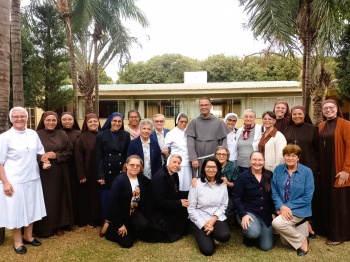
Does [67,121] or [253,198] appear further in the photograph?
[67,121]

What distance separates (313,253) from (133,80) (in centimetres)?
3535

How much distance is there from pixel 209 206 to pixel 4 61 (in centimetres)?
365

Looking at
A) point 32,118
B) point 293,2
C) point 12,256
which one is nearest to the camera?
point 12,256

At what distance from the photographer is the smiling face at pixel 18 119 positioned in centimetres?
406

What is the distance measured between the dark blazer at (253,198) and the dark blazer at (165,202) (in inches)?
32.6

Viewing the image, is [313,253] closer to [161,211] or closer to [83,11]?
[161,211]

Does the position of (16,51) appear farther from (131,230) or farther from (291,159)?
(291,159)

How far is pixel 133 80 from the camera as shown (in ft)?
125

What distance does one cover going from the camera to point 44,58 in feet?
45.9

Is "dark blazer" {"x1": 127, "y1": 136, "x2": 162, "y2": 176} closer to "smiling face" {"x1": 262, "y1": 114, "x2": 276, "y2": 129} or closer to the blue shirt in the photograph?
"smiling face" {"x1": 262, "y1": 114, "x2": 276, "y2": 129}

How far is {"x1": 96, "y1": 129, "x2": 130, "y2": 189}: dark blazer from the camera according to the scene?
4.79 m

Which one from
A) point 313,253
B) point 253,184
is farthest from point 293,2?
point 313,253

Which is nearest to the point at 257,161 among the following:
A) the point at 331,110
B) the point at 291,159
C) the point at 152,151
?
the point at 291,159

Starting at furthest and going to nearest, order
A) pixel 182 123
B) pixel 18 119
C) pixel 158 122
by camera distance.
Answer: pixel 158 122, pixel 182 123, pixel 18 119
